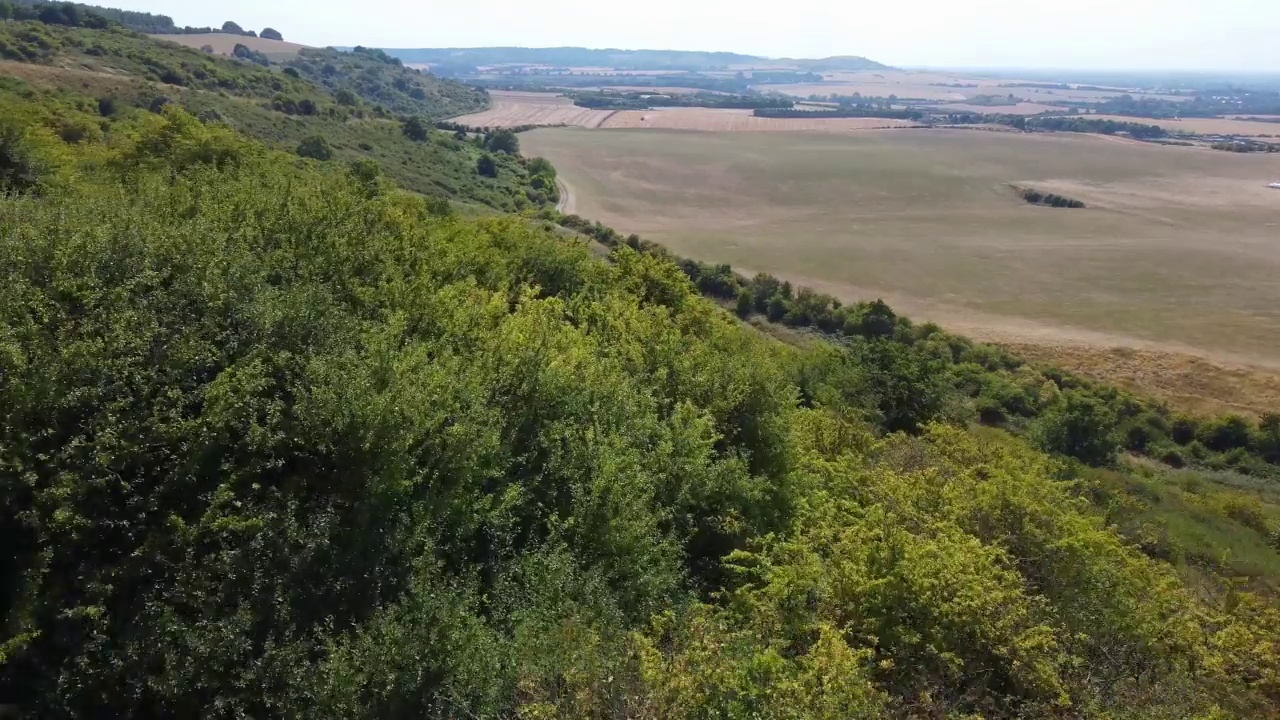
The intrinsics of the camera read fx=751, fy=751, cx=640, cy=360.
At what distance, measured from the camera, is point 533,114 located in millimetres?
157625

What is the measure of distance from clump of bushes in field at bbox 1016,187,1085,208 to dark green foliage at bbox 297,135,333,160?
82.1 meters

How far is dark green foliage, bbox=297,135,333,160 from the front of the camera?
218 ft

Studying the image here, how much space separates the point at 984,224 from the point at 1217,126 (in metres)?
134

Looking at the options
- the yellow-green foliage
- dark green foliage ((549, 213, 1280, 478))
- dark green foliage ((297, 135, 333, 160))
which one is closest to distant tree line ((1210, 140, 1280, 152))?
dark green foliage ((549, 213, 1280, 478))

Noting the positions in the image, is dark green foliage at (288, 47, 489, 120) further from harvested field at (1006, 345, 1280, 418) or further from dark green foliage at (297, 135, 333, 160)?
harvested field at (1006, 345, 1280, 418)

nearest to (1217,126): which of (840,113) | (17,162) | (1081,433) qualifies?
(840,113)

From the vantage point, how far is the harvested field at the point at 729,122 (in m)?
143

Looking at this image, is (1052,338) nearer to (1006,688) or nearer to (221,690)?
(1006,688)

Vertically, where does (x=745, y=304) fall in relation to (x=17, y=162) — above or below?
below

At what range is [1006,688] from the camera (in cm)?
1183

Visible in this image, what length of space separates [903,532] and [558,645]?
6753 mm

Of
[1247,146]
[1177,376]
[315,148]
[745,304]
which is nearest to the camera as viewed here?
[1177,376]

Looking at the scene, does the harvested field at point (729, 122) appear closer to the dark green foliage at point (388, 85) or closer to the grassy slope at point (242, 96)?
the dark green foliage at point (388, 85)

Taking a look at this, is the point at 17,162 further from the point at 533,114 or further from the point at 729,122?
the point at 533,114
